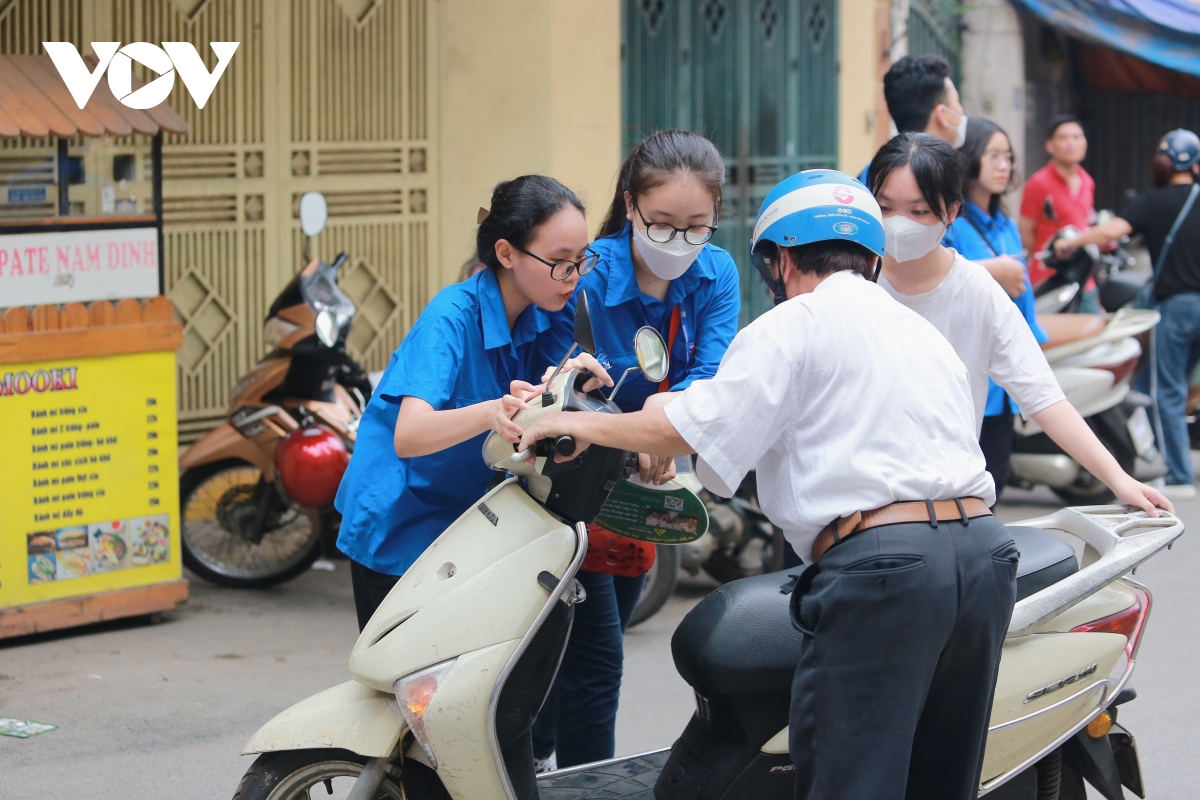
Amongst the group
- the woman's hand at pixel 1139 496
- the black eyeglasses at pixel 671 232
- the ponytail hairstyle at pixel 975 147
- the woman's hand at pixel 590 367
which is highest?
the ponytail hairstyle at pixel 975 147

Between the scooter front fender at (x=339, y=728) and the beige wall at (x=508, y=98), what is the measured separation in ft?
16.5

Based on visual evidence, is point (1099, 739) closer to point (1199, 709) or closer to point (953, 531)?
point (953, 531)

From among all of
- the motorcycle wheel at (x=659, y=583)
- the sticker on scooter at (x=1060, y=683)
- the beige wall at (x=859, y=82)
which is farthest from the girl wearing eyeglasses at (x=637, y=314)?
the beige wall at (x=859, y=82)

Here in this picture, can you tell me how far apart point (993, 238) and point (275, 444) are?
2837 millimetres

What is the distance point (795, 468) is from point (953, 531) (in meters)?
0.30

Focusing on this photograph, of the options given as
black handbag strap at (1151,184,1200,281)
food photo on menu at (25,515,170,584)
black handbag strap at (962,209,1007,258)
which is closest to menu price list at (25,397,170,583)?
food photo on menu at (25,515,170,584)

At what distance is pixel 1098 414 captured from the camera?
24.3 feet

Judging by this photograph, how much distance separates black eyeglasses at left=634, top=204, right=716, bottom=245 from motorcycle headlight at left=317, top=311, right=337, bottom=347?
2.66 metres

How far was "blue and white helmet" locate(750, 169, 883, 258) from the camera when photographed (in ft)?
8.64

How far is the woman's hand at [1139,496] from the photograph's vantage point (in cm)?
→ 312

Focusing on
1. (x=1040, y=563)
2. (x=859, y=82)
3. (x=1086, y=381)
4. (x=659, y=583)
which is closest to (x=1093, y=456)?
(x=1040, y=563)

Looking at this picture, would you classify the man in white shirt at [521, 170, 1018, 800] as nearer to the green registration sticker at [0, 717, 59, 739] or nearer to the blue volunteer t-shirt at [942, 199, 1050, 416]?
the blue volunteer t-shirt at [942, 199, 1050, 416]

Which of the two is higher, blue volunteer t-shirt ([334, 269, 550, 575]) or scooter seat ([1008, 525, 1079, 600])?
blue volunteer t-shirt ([334, 269, 550, 575])

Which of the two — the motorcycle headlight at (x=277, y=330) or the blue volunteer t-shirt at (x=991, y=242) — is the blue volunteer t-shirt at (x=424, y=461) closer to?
the blue volunteer t-shirt at (x=991, y=242)
